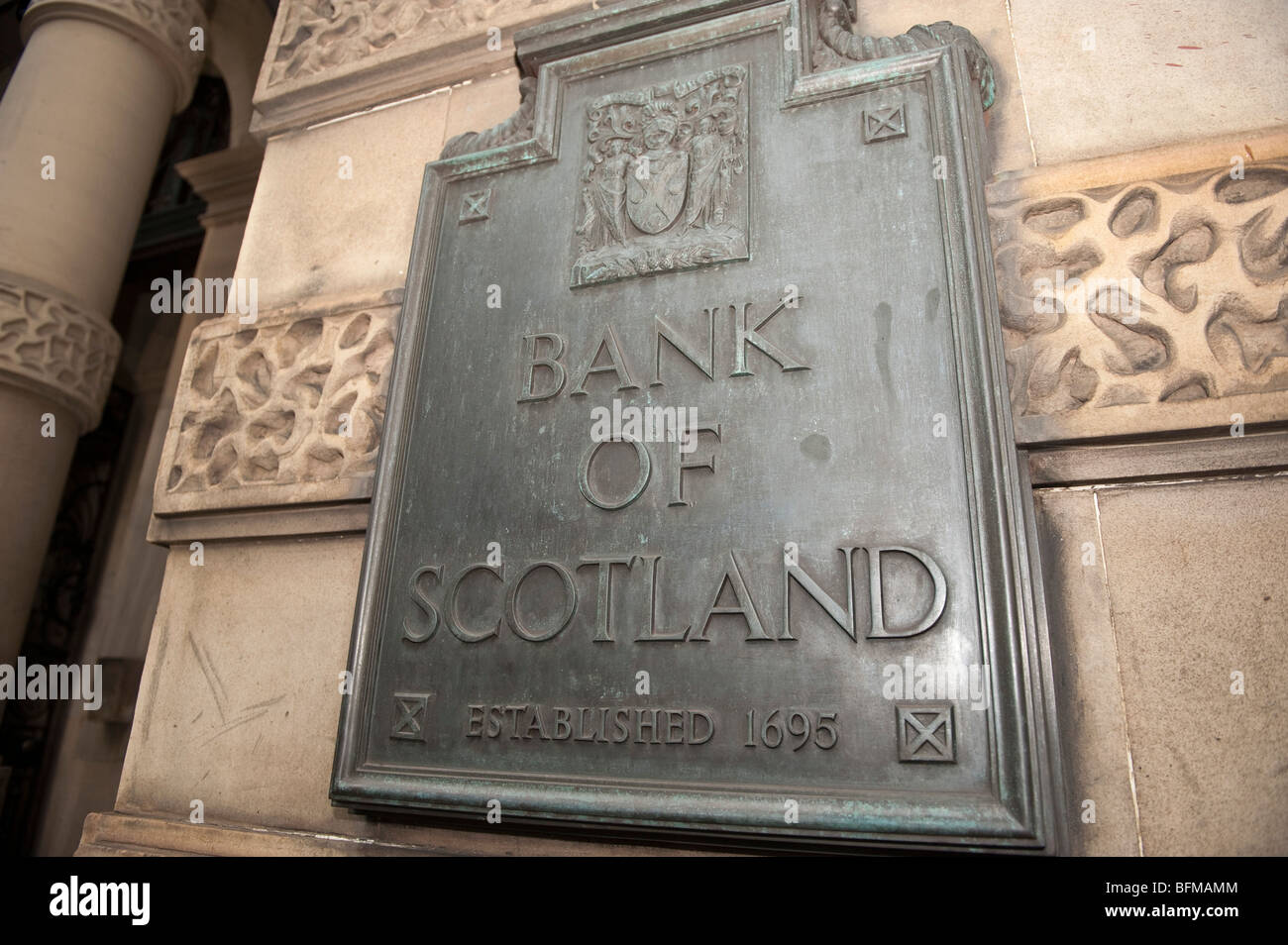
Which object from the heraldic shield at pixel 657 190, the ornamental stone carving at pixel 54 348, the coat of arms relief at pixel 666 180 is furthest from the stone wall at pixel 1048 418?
the ornamental stone carving at pixel 54 348

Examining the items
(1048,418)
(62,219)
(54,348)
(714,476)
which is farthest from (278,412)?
(1048,418)

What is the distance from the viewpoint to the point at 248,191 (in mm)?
5027

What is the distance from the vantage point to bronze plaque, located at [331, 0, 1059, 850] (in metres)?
1.48

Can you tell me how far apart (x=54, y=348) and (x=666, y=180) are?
2.52 metres

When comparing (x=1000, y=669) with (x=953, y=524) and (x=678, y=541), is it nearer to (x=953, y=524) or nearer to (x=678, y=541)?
(x=953, y=524)

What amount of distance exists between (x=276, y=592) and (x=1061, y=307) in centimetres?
211

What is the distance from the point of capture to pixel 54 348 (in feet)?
10.1

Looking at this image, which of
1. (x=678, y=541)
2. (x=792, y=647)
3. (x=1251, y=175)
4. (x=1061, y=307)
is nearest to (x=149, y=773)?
(x=678, y=541)

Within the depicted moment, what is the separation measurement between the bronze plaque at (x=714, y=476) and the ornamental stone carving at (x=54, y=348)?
1.79 metres

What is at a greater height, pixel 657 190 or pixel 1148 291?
pixel 657 190

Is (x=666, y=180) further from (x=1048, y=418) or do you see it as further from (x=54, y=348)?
(x=54, y=348)

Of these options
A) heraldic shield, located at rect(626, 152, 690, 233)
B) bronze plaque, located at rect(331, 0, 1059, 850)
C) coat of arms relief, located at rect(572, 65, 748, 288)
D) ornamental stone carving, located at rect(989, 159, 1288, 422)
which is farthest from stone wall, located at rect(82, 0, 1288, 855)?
heraldic shield, located at rect(626, 152, 690, 233)

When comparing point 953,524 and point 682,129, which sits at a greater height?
point 682,129

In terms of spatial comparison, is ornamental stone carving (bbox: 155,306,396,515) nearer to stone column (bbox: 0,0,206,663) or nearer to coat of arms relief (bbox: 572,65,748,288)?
coat of arms relief (bbox: 572,65,748,288)
